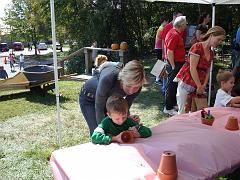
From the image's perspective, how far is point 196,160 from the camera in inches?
102

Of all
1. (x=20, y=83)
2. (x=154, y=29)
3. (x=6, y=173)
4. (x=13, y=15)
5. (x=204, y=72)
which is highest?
(x=13, y=15)

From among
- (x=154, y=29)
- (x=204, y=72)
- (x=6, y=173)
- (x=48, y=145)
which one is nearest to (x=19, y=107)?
(x=48, y=145)

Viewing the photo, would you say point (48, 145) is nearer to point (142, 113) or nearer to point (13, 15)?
point (142, 113)

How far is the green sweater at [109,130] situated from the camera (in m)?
2.83

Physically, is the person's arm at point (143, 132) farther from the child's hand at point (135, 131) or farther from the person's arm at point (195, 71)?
the person's arm at point (195, 71)

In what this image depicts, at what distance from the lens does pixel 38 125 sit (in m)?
5.97

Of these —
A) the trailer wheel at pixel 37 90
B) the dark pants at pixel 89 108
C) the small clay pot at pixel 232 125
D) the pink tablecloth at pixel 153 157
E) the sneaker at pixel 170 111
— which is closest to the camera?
the pink tablecloth at pixel 153 157

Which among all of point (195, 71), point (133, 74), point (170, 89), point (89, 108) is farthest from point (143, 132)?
point (170, 89)

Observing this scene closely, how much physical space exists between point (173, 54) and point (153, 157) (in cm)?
344

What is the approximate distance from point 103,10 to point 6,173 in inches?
416

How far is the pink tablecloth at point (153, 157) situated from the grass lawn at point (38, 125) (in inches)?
57.3

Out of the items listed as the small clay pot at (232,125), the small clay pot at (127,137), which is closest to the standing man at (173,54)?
the small clay pot at (232,125)

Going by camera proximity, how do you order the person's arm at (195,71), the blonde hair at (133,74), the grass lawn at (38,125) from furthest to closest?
the person's arm at (195,71) < the grass lawn at (38,125) < the blonde hair at (133,74)

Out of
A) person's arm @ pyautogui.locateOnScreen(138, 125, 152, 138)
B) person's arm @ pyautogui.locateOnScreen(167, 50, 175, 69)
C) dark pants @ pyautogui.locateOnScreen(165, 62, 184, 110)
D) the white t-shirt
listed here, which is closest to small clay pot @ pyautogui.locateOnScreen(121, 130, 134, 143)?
person's arm @ pyautogui.locateOnScreen(138, 125, 152, 138)
